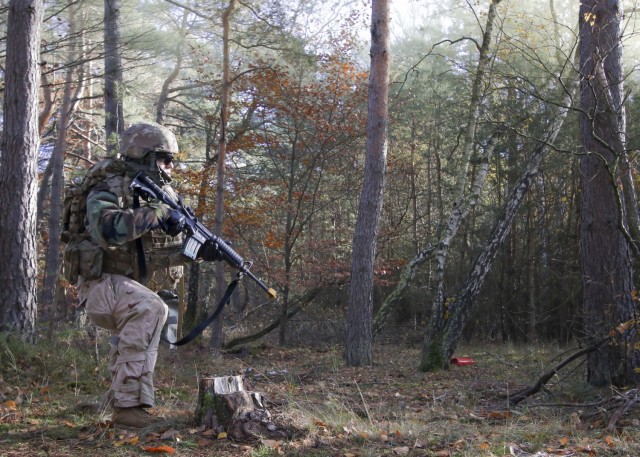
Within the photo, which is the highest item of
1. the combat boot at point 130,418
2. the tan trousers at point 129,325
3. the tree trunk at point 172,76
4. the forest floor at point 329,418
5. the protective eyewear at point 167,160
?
the tree trunk at point 172,76

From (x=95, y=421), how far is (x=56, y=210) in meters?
12.7

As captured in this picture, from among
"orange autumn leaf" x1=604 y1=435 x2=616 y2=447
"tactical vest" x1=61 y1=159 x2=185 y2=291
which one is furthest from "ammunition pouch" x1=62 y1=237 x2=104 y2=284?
"orange autumn leaf" x1=604 y1=435 x2=616 y2=447

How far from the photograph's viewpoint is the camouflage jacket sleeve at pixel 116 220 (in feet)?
13.9

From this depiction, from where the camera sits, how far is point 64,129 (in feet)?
53.4

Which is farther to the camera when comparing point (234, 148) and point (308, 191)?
point (308, 191)

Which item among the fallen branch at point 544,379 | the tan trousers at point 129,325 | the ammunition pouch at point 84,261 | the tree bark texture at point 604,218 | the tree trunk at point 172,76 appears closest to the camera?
the tan trousers at point 129,325

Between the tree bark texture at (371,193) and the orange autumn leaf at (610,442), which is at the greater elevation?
the tree bark texture at (371,193)

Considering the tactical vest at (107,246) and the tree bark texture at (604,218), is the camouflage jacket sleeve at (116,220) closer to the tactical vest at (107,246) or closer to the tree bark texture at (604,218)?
the tactical vest at (107,246)

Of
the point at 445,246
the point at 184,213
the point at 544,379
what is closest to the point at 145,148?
the point at 184,213

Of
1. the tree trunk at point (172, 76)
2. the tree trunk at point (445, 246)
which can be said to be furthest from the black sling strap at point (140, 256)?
the tree trunk at point (172, 76)

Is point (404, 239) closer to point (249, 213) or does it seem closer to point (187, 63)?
point (249, 213)

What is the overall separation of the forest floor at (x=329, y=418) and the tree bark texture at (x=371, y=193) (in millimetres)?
2136

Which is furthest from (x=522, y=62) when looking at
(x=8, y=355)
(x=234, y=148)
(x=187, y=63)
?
(x=8, y=355)

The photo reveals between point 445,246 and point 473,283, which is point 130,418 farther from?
point 445,246
